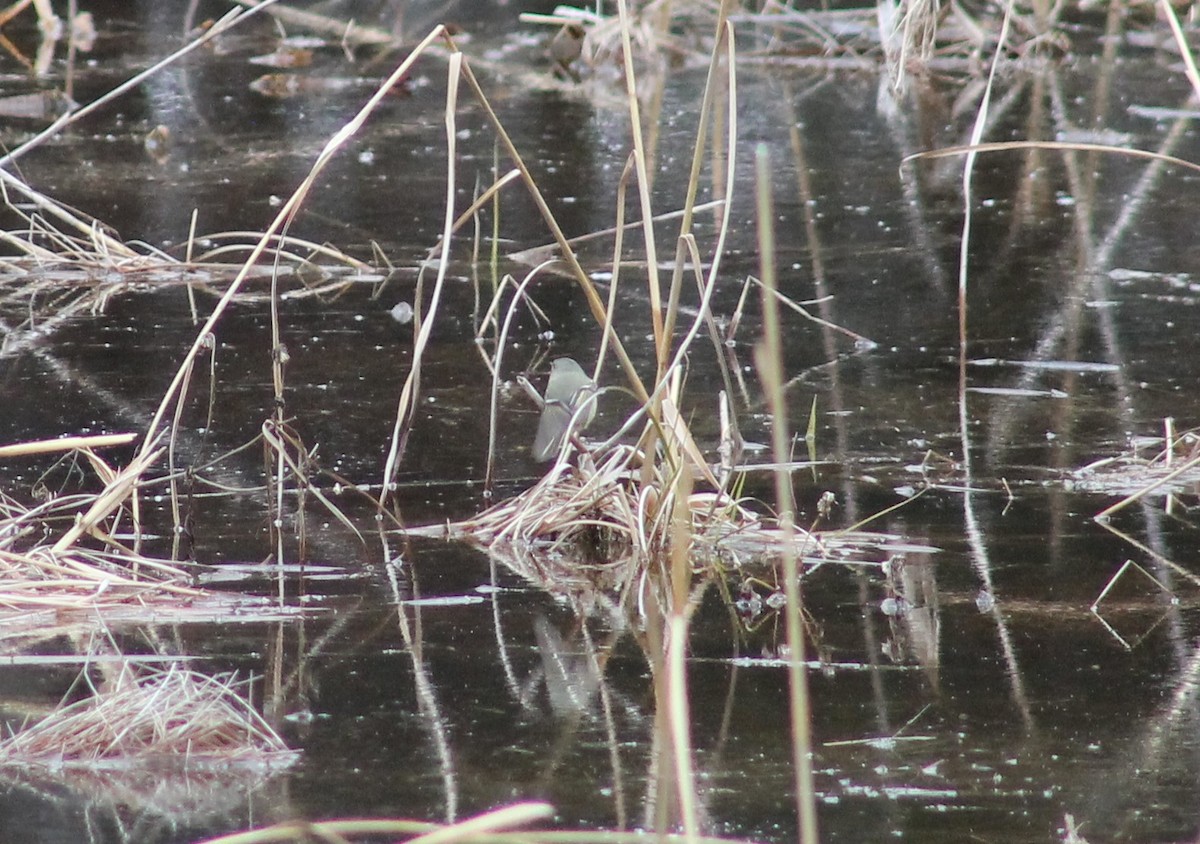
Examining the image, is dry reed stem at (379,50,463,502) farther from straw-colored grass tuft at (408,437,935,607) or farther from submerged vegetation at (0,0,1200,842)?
straw-colored grass tuft at (408,437,935,607)

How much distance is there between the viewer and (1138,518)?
2971mm

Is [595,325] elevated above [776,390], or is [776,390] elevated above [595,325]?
[776,390]

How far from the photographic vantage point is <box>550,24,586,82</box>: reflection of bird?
863cm

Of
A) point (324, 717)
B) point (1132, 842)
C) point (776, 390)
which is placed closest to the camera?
point (776, 390)

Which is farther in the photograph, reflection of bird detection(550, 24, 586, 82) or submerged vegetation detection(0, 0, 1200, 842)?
reflection of bird detection(550, 24, 586, 82)

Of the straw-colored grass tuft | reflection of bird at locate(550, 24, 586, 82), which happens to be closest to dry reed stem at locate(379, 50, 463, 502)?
the straw-colored grass tuft

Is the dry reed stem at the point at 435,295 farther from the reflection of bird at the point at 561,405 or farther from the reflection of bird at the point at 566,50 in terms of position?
the reflection of bird at the point at 566,50

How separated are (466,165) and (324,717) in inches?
165

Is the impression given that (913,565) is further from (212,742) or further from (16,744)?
(16,744)

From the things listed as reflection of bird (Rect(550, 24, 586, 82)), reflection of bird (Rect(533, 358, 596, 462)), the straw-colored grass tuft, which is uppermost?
reflection of bird (Rect(550, 24, 586, 82))

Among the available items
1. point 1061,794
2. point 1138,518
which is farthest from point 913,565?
point 1061,794

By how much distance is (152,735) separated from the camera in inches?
82.7

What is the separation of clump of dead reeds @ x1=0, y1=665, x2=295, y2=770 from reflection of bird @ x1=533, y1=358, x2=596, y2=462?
98 centimetres

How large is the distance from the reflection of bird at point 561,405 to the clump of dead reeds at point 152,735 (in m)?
0.98
